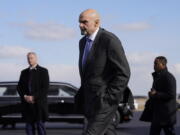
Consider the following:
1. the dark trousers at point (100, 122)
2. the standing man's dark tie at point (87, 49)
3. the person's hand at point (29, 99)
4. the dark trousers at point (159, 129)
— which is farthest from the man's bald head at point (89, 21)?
the person's hand at point (29, 99)

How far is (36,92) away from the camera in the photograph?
11.8 meters

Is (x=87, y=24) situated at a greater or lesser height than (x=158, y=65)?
greater

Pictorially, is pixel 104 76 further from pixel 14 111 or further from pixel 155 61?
pixel 14 111

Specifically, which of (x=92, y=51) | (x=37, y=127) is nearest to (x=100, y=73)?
(x=92, y=51)

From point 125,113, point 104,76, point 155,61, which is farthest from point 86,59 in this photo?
point 125,113

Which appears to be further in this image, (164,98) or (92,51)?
(164,98)

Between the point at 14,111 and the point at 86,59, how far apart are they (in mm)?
14861

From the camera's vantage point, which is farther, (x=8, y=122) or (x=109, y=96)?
(x=8, y=122)

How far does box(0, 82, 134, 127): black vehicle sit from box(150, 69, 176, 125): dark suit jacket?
402 inches

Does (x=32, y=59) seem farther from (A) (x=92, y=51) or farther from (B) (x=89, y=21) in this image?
(B) (x=89, y=21)

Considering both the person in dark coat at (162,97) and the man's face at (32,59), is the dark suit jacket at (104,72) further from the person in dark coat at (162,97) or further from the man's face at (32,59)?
the man's face at (32,59)

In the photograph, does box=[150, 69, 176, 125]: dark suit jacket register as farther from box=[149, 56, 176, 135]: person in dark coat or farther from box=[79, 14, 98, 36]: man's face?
box=[79, 14, 98, 36]: man's face

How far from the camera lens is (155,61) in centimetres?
995

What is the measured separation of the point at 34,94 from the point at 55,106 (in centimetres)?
906
